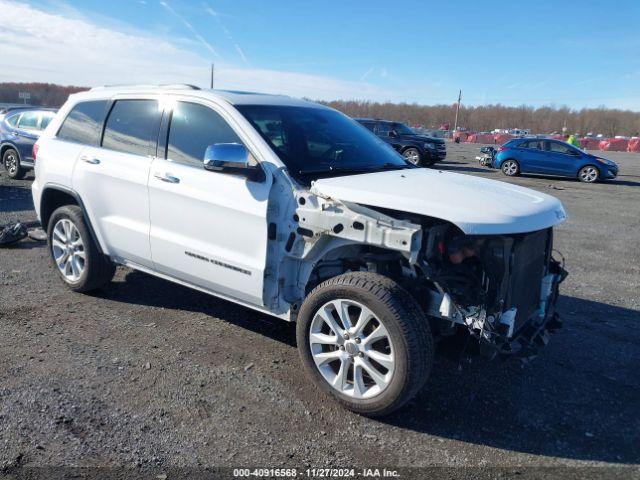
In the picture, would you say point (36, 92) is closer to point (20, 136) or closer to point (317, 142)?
point (20, 136)

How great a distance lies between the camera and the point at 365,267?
11.9 feet

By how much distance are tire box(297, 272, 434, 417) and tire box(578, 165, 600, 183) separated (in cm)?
1806

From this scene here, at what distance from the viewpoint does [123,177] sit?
444 cm

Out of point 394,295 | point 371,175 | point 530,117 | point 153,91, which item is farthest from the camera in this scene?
point 530,117

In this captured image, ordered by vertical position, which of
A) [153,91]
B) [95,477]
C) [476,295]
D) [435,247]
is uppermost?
[153,91]

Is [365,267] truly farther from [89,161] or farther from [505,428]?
[89,161]

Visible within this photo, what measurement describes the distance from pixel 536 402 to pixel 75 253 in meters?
4.19

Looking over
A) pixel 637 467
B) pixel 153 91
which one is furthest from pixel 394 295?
pixel 153 91

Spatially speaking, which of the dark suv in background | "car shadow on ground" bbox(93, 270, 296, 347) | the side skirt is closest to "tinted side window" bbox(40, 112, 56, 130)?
"car shadow on ground" bbox(93, 270, 296, 347)

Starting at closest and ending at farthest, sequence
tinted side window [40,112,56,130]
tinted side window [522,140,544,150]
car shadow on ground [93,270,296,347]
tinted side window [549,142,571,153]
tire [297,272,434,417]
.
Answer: tire [297,272,434,417] < car shadow on ground [93,270,296,347] < tinted side window [40,112,56,130] < tinted side window [549,142,571,153] < tinted side window [522,140,544,150]

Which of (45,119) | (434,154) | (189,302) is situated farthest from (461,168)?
(189,302)

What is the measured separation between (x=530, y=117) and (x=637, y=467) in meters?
110

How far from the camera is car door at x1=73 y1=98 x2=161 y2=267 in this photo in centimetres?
438

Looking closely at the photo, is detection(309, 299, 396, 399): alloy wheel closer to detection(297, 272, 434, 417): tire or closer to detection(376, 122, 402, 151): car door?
detection(297, 272, 434, 417): tire
